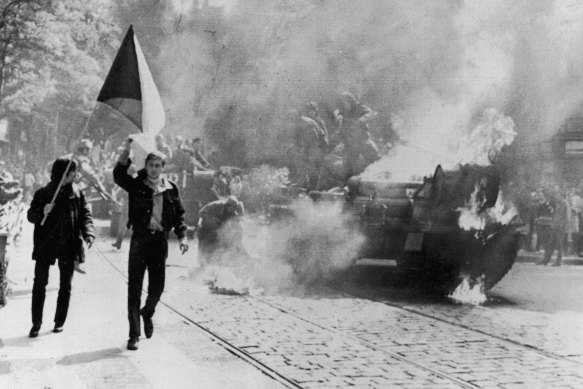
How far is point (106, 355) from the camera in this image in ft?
18.1

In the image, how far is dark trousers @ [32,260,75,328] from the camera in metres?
6.11

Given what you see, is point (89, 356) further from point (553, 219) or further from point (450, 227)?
point (553, 219)

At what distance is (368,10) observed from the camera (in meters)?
20.3

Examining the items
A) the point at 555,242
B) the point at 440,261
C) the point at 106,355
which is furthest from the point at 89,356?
the point at 555,242

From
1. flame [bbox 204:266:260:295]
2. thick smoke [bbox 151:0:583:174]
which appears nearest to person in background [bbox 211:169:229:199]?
thick smoke [bbox 151:0:583:174]

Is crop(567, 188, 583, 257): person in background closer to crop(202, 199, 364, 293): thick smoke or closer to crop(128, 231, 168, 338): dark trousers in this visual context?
crop(202, 199, 364, 293): thick smoke

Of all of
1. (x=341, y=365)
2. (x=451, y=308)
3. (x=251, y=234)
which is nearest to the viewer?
(x=341, y=365)

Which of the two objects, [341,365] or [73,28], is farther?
[73,28]

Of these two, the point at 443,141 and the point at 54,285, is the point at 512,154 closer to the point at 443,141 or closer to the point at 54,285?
the point at 443,141

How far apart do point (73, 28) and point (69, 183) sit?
14079 millimetres

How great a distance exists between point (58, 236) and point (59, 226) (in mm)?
93

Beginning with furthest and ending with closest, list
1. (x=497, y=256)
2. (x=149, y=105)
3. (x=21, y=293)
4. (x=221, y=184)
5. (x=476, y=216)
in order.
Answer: (x=221, y=184) < (x=497, y=256) < (x=476, y=216) < (x=21, y=293) < (x=149, y=105)

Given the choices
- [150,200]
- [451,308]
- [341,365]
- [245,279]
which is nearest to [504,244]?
[451,308]

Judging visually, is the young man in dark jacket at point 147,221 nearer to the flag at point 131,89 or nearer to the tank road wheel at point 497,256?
the flag at point 131,89
